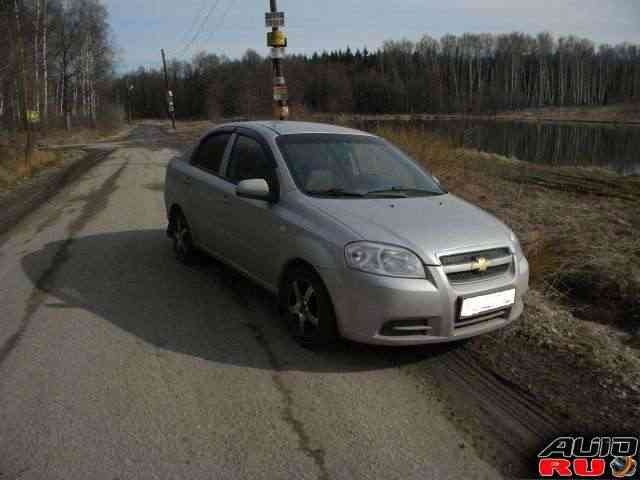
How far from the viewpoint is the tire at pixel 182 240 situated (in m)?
6.02

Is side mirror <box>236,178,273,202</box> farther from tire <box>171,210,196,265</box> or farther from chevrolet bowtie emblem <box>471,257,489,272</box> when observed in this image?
tire <box>171,210,196,265</box>

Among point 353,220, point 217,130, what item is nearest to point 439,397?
point 353,220

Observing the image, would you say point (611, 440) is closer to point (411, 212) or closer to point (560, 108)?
point (411, 212)

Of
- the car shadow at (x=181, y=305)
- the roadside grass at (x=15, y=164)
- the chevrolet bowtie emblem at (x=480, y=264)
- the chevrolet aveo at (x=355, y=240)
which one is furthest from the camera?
the roadside grass at (x=15, y=164)

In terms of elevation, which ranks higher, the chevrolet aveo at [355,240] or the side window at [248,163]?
the side window at [248,163]

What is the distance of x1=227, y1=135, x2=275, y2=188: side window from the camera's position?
458 cm

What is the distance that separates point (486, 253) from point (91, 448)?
2.70m

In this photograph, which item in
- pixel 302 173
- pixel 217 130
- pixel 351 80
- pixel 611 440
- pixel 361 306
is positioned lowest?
pixel 611 440

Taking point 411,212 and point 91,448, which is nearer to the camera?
point 91,448

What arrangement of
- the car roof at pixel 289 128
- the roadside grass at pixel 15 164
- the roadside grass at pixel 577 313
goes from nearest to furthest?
the roadside grass at pixel 577 313
the car roof at pixel 289 128
the roadside grass at pixel 15 164

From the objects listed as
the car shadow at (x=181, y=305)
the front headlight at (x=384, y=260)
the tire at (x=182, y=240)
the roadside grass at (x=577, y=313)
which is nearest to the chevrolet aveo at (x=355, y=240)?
the front headlight at (x=384, y=260)

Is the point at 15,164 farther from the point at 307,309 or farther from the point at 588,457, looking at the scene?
the point at 588,457

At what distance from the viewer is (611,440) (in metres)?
2.94

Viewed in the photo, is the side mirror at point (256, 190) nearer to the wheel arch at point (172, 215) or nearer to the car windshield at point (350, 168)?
the car windshield at point (350, 168)
